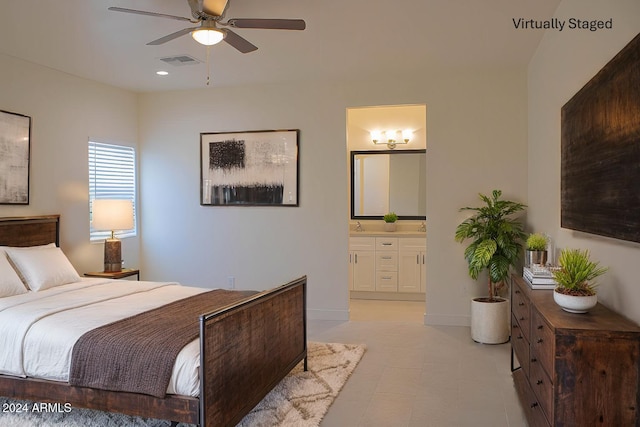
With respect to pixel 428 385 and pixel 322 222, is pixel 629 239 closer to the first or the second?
pixel 428 385

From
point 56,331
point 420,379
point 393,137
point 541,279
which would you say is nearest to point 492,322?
point 420,379

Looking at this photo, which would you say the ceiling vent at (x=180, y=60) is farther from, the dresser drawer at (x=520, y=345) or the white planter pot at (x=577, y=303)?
Answer: the white planter pot at (x=577, y=303)

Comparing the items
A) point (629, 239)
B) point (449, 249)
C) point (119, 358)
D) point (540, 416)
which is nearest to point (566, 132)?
point (629, 239)

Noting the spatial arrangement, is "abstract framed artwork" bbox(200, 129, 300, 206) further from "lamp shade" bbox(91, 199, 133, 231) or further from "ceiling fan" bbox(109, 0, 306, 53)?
"ceiling fan" bbox(109, 0, 306, 53)

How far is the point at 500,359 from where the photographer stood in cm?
425

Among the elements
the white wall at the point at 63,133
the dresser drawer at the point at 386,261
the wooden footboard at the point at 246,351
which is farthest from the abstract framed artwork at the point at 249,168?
the wooden footboard at the point at 246,351

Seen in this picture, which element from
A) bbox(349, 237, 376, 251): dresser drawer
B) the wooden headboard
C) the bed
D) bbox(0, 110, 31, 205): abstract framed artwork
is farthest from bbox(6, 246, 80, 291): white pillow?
bbox(349, 237, 376, 251): dresser drawer

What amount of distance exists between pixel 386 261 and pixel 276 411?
3891 millimetres

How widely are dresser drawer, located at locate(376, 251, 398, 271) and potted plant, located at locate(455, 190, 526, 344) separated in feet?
5.89

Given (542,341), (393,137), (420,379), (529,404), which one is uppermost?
(393,137)

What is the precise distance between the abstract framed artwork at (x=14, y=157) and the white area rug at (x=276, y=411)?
2.01 meters

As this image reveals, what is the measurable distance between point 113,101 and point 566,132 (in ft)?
15.9

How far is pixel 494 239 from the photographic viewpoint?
15.7 ft

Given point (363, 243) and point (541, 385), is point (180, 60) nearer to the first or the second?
point (363, 243)
